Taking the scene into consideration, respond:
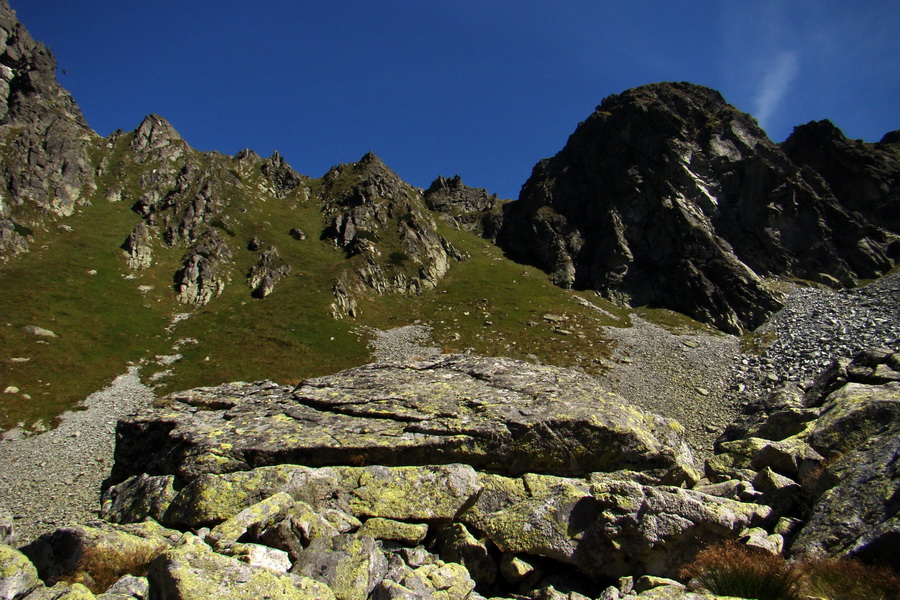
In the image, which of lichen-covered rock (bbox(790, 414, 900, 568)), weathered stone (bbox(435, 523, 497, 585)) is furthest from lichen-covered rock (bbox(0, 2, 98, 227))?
lichen-covered rock (bbox(790, 414, 900, 568))

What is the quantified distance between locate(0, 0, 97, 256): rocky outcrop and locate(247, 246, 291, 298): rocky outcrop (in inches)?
1393

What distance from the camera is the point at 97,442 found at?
3155 centimetres

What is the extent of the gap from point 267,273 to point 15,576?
77036 mm

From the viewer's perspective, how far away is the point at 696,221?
3748 inches

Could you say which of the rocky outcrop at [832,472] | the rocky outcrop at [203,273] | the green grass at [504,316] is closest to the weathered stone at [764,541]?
the rocky outcrop at [832,472]

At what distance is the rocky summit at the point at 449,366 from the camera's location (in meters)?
8.91

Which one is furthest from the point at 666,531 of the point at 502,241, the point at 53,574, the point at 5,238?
the point at 502,241

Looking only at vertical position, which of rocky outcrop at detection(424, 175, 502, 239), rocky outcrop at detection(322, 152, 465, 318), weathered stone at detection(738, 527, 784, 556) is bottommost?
weathered stone at detection(738, 527, 784, 556)

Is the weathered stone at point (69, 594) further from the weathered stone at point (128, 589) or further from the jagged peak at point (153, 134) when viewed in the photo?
the jagged peak at point (153, 134)

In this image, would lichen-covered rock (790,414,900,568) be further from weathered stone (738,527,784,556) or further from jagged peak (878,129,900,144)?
jagged peak (878,129,900,144)

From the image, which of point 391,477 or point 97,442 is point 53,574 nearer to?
point 391,477

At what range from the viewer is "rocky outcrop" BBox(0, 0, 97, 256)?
3029 inches

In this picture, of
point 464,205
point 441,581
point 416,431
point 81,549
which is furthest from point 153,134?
point 441,581

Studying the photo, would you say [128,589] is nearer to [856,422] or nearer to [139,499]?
[139,499]
